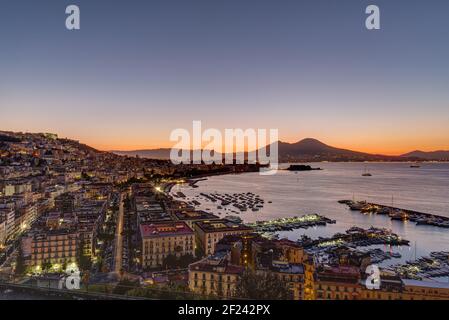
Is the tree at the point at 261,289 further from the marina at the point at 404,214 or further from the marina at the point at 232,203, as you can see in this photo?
the marina at the point at 232,203

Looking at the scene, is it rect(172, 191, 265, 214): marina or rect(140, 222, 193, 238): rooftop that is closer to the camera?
rect(140, 222, 193, 238): rooftop

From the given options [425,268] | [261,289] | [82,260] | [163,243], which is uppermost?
[261,289]

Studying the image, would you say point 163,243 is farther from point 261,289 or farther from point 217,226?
point 261,289

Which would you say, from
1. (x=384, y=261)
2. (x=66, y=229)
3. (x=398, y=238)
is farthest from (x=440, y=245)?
(x=66, y=229)

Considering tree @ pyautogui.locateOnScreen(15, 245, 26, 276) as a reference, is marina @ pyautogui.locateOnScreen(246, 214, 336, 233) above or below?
below

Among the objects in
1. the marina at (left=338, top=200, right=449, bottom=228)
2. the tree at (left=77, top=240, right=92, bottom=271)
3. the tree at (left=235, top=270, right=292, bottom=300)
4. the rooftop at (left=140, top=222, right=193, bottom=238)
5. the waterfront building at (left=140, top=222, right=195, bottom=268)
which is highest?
the tree at (left=235, top=270, right=292, bottom=300)

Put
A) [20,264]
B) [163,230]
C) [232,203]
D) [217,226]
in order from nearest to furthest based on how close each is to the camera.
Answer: [20,264] < [163,230] < [217,226] < [232,203]

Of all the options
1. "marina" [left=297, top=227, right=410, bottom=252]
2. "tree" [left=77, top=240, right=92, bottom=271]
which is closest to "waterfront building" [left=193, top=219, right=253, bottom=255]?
"marina" [left=297, top=227, right=410, bottom=252]

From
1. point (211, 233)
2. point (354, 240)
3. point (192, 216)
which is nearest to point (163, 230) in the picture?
point (211, 233)

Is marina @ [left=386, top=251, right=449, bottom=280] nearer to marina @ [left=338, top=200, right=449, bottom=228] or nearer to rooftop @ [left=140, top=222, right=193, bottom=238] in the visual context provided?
rooftop @ [left=140, top=222, right=193, bottom=238]

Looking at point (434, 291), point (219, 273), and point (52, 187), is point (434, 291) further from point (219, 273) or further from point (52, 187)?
point (52, 187)

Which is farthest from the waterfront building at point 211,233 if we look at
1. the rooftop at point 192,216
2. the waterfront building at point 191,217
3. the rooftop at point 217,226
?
the rooftop at point 192,216

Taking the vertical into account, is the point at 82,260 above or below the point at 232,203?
above

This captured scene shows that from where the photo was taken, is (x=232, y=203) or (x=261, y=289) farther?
(x=232, y=203)
